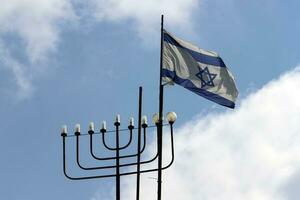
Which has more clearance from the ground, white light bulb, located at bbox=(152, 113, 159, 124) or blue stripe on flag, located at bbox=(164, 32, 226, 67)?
blue stripe on flag, located at bbox=(164, 32, 226, 67)

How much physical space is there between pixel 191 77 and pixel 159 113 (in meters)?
1.39

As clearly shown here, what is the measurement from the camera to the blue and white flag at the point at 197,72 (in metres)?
14.4

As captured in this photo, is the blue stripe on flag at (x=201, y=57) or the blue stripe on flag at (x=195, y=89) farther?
the blue stripe on flag at (x=201, y=57)

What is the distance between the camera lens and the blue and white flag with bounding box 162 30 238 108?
568 inches

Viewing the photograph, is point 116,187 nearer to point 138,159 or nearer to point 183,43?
point 138,159

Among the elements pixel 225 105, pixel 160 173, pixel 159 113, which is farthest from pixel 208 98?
pixel 160 173

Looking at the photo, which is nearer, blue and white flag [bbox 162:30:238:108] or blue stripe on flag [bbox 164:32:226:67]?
blue and white flag [bbox 162:30:238:108]

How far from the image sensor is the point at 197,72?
48.1ft

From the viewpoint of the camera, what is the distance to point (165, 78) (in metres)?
14.2

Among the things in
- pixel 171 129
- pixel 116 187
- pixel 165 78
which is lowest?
pixel 116 187

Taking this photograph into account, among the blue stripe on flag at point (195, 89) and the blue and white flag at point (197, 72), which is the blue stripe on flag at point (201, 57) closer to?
the blue and white flag at point (197, 72)

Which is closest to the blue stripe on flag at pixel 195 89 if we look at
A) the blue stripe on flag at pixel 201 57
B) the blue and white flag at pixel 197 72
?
the blue and white flag at pixel 197 72

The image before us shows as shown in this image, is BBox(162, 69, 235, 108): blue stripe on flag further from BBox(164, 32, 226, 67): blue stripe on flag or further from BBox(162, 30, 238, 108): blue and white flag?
BBox(164, 32, 226, 67): blue stripe on flag

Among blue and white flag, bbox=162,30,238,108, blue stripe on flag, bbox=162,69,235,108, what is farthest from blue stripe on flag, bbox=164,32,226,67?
blue stripe on flag, bbox=162,69,235,108
